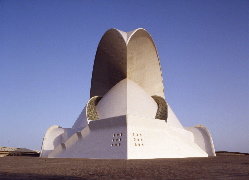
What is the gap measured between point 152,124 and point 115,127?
9.35 ft

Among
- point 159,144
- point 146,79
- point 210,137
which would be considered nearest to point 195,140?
point 210,137

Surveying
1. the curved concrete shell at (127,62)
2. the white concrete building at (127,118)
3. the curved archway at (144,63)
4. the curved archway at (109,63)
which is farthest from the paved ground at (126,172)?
the curved archway at (144,63)

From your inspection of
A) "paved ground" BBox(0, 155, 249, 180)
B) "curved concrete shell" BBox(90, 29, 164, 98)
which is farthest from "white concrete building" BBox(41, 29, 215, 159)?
"paved ground" BBox(0, 155, 249, 180)

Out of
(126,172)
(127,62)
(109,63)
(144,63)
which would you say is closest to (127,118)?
(126,172)

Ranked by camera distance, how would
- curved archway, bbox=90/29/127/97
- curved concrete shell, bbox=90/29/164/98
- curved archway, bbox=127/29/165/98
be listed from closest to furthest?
curved archway, bbox=90/29/127/97 → curved concrete shell, bbox=90/29/164/98 → curved archway, bbox=127/29/165/98

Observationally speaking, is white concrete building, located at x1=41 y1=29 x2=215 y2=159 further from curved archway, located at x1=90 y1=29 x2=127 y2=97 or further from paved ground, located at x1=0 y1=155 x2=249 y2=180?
paved ground, located at x1=0 y1=155 x2=249 y2=180

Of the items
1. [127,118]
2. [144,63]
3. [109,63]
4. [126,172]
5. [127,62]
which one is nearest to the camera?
[126,172]

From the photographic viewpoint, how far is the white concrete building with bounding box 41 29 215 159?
637 inches

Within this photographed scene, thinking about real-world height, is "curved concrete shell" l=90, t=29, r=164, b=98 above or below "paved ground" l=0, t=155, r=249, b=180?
above

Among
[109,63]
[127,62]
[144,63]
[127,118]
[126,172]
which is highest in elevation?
[144,63]

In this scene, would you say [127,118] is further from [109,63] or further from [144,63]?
[144,63]

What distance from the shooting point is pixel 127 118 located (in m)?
16.2

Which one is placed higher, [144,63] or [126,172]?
[144,63]

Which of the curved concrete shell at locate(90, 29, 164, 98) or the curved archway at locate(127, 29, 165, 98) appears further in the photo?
the curved archway at locate(127, 29, 165, 98)
